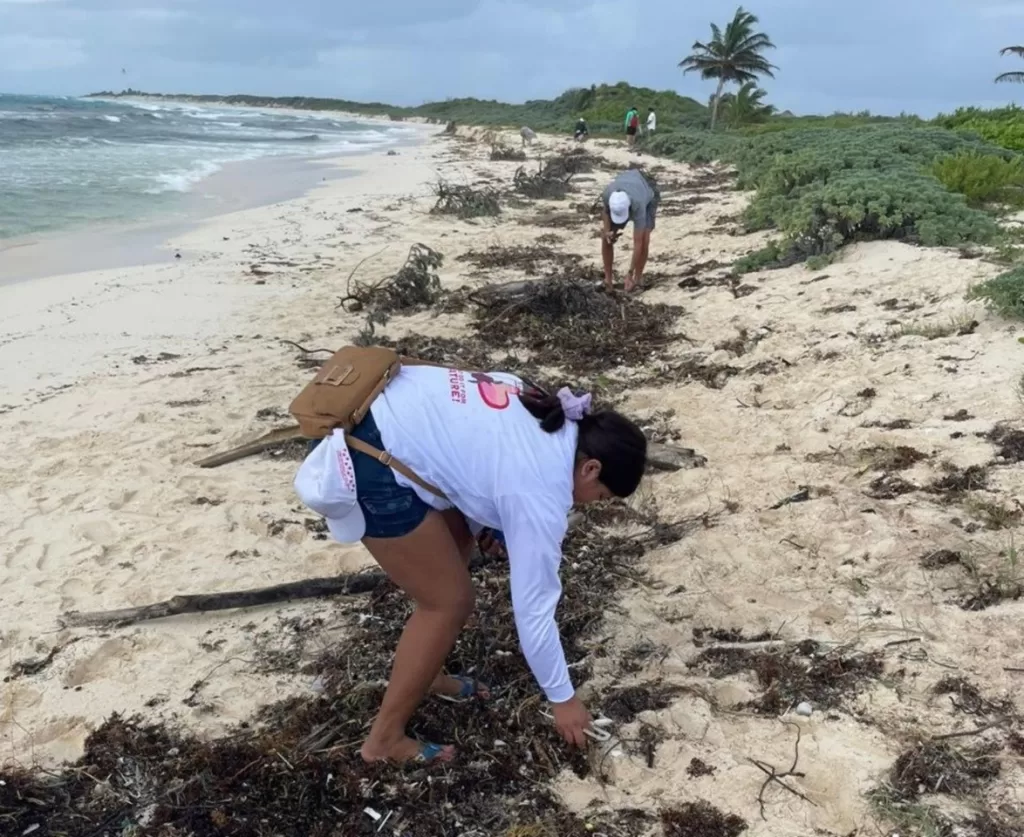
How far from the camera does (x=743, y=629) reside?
2.85m

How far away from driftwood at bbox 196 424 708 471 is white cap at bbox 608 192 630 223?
3.60 m

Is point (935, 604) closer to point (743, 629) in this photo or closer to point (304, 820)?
point (743, 629)

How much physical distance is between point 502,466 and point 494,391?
0.76ft

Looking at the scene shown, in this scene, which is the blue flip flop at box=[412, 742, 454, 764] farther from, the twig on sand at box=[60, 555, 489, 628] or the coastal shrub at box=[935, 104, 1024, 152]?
the coastal shrub at box=[935, 104, 1024, 152]

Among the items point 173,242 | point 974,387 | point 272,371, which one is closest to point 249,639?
point 272,371

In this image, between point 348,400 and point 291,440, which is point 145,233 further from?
point 348,400

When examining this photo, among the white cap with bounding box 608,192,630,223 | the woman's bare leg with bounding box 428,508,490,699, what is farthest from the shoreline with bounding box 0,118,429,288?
the woman's bare leg with bounding box 428,508,490,699

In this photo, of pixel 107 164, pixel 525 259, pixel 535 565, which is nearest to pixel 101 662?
pixel 535 565

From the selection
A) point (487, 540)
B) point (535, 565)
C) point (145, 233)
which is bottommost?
point (145, 233)

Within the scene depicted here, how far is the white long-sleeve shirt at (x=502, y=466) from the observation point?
6.08 feet

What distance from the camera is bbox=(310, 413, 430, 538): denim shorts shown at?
6.41 ft

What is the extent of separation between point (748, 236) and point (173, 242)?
7.38 metres

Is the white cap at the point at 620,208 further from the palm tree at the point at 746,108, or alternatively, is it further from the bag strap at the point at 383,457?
the palm tree at the point at 746,108

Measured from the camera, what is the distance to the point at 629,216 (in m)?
7.45
